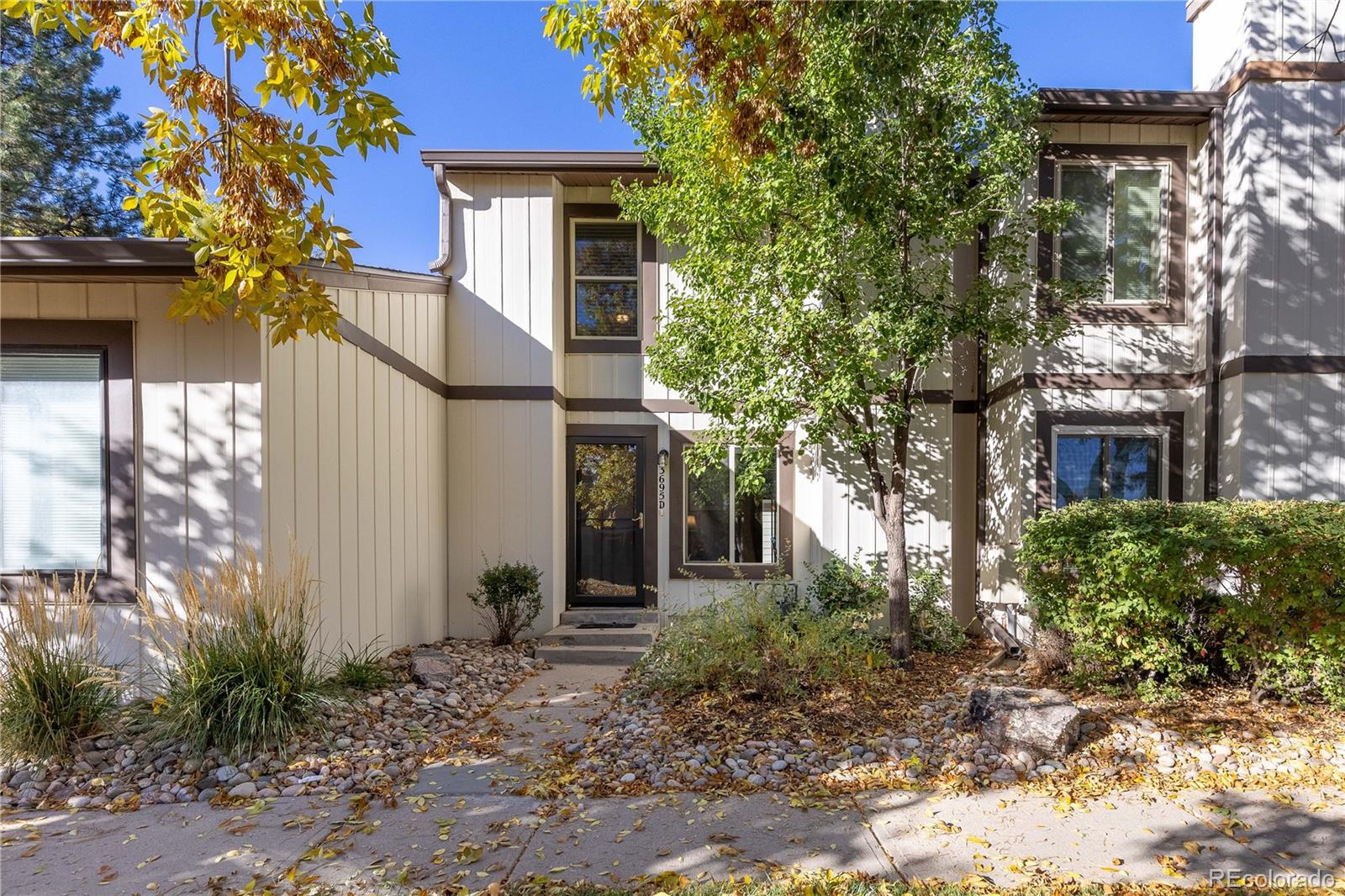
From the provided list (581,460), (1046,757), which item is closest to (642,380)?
(581,460)

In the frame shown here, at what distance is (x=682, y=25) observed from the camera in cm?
382

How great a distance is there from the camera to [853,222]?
5828 millimetres

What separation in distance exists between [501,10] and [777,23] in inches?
127

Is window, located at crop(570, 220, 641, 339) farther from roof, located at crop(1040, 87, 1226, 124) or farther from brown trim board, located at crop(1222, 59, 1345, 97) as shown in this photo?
brown trim board, located at crop(1222, 59, 1345, 97)

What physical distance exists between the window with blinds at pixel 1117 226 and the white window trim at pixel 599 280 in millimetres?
4600

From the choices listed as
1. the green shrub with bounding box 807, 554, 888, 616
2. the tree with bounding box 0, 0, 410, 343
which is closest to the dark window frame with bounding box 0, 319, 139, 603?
the tree with bounding box 0, 0, 410, 343

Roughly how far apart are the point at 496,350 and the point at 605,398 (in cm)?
140

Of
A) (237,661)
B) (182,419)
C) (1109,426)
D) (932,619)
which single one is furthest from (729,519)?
(182,419)

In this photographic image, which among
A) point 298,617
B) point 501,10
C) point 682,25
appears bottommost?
point 298,617

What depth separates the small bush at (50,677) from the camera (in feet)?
13.2

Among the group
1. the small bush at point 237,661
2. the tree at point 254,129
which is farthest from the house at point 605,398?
the tree at point 254,129

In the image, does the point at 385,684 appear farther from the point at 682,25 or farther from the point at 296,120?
the point at 682,25

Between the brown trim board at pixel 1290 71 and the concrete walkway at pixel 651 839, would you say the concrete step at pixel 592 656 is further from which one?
the brown trim board at pixel 1290 71

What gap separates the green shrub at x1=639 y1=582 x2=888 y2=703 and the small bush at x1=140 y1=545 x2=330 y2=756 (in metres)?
2.51
